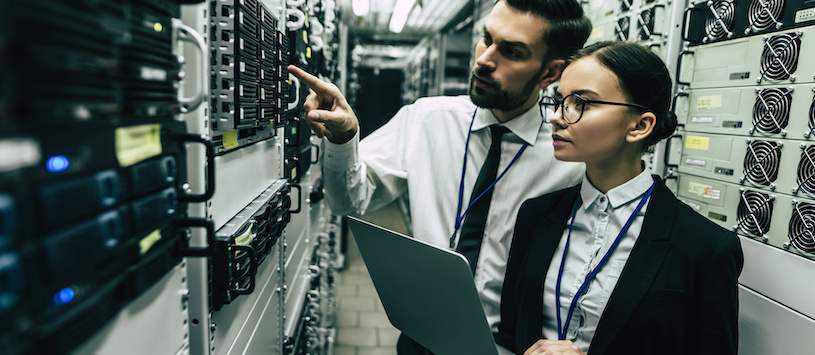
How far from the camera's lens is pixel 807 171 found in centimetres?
161

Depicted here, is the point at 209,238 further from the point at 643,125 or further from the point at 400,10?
the point at 400,10

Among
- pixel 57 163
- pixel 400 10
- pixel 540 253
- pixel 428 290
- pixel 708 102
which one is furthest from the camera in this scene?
pixel 400 10

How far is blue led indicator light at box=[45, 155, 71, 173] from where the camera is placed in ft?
1.55

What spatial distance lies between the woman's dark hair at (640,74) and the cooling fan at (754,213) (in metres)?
0.75

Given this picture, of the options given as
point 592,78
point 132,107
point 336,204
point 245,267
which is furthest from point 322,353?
point 132,107

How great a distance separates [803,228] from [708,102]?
2.31 ft

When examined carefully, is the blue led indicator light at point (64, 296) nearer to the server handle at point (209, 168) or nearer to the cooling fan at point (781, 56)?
the server handle at point (209, 168)

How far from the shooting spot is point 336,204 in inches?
69.2

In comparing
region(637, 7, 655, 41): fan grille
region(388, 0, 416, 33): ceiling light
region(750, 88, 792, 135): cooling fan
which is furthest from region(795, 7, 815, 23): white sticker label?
region(388, 0, 416, 33): ceiling light

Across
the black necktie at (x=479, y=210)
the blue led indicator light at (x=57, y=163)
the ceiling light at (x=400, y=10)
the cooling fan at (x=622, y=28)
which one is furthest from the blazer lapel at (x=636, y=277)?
the ceiling light at (x=400, y=10)

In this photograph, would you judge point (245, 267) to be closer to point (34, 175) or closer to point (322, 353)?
point (34, 175)

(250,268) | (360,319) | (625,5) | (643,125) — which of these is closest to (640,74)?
(643,125)

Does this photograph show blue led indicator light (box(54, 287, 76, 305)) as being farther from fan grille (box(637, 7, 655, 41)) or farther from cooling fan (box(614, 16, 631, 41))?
cooling fan (box(614, 16, 631, 41))

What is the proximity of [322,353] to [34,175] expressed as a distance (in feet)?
10.8
